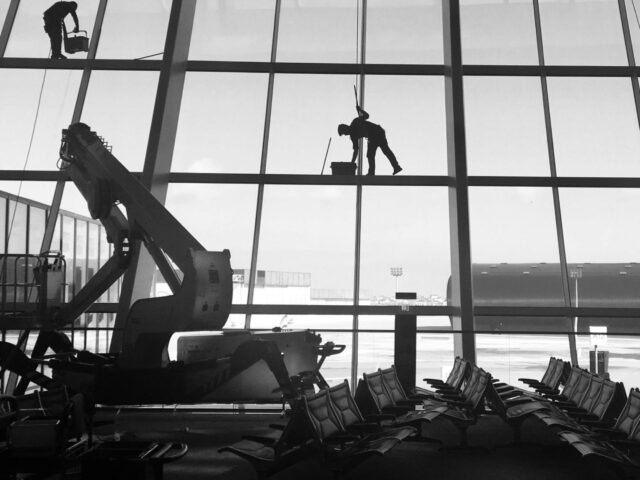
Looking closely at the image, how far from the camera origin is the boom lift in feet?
26.1

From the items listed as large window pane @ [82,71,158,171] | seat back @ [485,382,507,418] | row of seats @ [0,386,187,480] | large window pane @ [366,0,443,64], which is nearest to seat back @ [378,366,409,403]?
seat back @ [485,382,507,418]

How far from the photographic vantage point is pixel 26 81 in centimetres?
1236

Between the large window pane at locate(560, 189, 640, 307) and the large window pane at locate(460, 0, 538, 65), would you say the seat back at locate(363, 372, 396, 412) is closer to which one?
the large window pane at locate(560, 189, 640, 307)

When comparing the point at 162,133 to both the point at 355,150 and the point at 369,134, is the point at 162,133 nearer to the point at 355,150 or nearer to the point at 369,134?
the point at 355,150

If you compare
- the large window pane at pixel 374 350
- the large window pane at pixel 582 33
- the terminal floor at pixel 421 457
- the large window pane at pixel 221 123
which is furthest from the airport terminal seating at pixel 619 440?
the large window pane at pixel 582 33

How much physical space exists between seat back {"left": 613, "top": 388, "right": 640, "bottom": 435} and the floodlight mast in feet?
12.9

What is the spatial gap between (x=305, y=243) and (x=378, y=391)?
4072mm

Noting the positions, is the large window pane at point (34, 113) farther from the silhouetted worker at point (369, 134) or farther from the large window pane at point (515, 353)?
the large window pane at point (515, 353)

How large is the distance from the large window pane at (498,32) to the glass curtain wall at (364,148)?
0.11 ft

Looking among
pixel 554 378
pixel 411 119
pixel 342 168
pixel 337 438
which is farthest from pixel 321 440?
pixel 411 119

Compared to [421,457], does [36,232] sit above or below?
above

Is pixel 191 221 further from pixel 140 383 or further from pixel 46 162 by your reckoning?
pixel 140 383

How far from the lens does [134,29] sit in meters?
12.4

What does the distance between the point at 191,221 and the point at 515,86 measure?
5280mm
